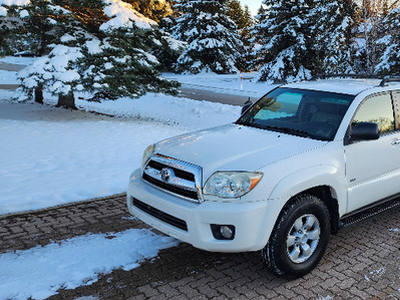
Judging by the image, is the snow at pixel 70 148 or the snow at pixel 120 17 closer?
the snow at pixel 70 148

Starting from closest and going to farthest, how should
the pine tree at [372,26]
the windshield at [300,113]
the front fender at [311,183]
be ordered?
the front fender at [311,183]
the windshield at [300,113]
the pine tree at [372,26]

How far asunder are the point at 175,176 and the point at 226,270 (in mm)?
1102

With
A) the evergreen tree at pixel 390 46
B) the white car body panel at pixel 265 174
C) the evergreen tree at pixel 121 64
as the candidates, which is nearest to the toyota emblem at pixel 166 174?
the white car body panel at pixel 265 174

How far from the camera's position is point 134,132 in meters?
10.4

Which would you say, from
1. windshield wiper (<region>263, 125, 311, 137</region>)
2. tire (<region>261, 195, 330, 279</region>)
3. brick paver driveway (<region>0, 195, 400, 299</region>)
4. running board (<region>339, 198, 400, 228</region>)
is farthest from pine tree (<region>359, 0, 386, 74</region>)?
tire (<region>261, 195, 330, 279</region>)

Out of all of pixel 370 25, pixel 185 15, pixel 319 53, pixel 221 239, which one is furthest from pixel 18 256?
pixel 185 15

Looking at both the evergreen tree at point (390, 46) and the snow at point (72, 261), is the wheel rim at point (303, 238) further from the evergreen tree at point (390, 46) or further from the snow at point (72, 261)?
the evergreen tree at point (390, 46)

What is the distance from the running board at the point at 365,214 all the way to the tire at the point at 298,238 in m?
0.31

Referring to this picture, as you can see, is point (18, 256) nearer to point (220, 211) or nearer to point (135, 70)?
point (220, 211)

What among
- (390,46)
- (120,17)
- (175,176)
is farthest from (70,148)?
(390,46)

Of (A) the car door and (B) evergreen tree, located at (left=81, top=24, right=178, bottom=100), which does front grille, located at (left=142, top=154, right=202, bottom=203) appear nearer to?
(A) the car door

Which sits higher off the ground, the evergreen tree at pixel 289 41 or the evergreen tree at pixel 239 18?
the evergreen tree at pixel 239 18

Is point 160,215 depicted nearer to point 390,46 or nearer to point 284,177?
point 284,177

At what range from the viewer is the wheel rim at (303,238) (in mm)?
3674
